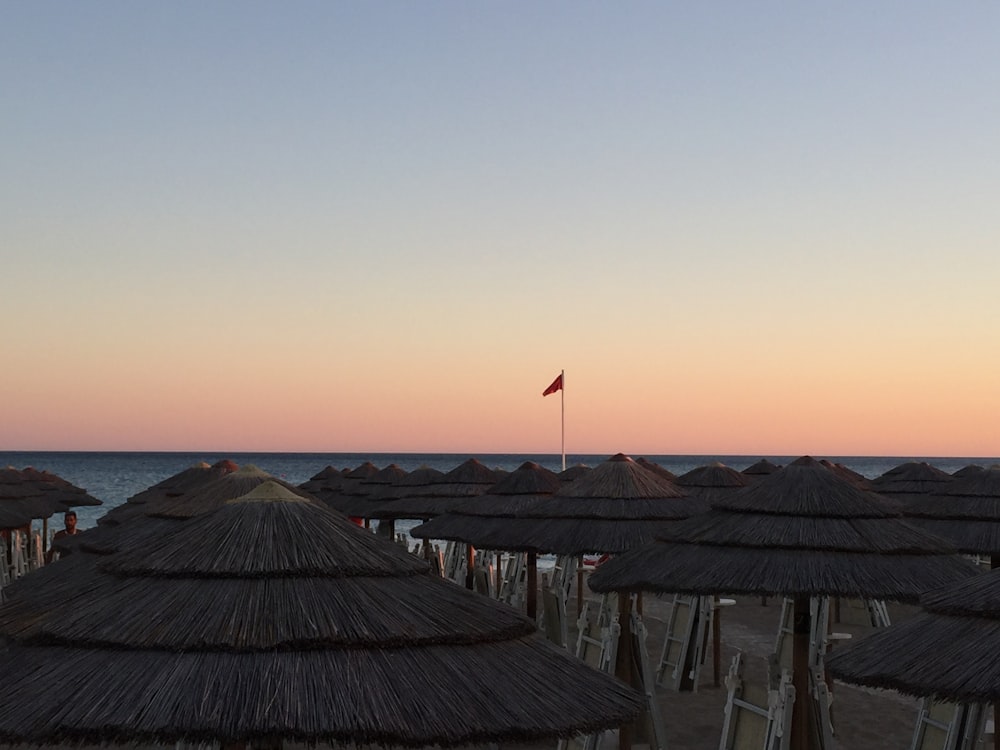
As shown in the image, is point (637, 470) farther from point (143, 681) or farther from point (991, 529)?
point (143, 681)

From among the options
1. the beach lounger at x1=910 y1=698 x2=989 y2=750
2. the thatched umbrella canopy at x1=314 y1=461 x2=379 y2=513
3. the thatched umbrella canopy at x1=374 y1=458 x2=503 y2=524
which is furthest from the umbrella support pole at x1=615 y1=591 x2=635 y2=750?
the thatched umbrella canopy at x1=314 y1=461 x2=379 y2=513

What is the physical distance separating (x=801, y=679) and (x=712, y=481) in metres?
9.22

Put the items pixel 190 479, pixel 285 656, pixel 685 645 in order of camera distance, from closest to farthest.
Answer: pixel 285 656, pixel 685 645, pixel 190 479

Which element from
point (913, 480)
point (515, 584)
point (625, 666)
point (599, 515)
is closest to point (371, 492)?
point (515, 584)

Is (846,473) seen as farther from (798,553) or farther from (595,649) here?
(798,553)

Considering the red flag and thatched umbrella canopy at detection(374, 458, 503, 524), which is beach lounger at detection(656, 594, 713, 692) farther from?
the red flag

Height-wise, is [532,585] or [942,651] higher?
Answer: [942,651]

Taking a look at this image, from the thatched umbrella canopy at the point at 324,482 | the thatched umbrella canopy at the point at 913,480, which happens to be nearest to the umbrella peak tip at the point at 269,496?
the thatched umbrella canopy at the point at 913,480

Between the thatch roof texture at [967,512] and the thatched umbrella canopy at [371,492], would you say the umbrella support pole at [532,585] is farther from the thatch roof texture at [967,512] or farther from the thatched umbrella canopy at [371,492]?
the thatched umbrella canopy at [371,492]

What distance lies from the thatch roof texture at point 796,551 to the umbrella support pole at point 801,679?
0.89 metres

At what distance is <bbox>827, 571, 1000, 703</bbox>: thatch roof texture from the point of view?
5.60 m

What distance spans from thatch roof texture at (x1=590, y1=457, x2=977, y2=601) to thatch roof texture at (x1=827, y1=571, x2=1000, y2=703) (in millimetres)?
2242

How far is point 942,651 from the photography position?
5871 mm

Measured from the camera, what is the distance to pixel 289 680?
14.9 feet
